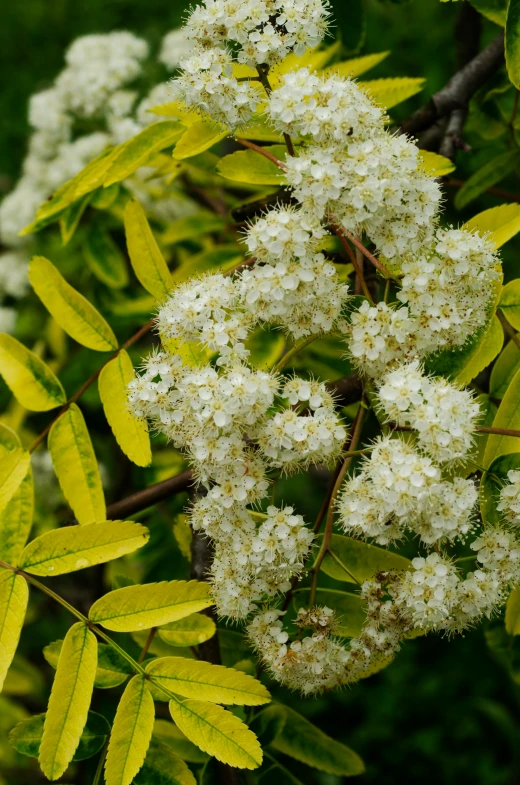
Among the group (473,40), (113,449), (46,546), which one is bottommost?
(113,449)

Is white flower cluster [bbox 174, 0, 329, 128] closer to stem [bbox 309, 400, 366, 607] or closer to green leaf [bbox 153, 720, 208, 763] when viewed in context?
stem [bbox 309, 400, 366, 607]

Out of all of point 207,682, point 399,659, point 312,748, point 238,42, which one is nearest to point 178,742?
point 312,748

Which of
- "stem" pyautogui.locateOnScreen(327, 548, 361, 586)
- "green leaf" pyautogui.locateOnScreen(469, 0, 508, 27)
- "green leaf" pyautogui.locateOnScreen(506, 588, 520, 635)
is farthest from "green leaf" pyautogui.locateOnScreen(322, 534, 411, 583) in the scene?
"green leaf" pyautogui.locateOnScreen(469, 0, 508, 27)

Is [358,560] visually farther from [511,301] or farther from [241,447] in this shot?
[511,301]

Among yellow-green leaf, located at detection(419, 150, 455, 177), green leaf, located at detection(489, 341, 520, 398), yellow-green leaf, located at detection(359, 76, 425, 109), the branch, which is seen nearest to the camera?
green leaf, located at detection(489, 341, 520, 398)

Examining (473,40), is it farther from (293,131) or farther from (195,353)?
(195,353)

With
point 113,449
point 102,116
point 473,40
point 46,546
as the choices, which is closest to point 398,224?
→ point 46,546
